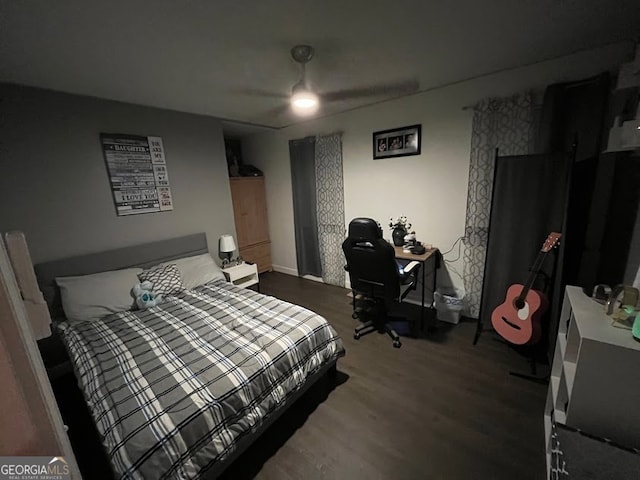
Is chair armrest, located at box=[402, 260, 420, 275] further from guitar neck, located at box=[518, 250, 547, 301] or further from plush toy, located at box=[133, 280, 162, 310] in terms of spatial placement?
plush toy, located at box=[133, 280, 162, 310]

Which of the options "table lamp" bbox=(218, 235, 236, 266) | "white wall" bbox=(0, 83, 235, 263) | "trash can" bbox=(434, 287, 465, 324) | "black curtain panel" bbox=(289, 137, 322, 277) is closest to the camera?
→ "white wall" bbox=(0, 83, 235, 263)

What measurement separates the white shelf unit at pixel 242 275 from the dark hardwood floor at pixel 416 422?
5.34 feet

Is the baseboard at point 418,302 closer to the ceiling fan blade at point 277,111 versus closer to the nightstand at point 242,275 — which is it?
the nightstand at point 242,275

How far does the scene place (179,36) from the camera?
150 centimetres

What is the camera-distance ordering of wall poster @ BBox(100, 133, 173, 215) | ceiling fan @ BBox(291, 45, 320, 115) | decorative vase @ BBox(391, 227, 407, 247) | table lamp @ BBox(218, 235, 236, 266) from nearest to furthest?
ceiling fan @ BBox(291, 45, 320, 115) < wall poster @ BBox(100, 133, 173, 215) < decorative vase @ BBox(391, 227, 407, 247) < table lamp @ BBox(218, 235, 236, 266)

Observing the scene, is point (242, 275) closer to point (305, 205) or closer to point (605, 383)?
point (305, 205)

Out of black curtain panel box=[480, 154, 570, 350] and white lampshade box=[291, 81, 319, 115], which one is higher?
white lampshade box=[291, 81, 319, 115]

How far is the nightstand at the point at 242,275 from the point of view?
3.16 metres

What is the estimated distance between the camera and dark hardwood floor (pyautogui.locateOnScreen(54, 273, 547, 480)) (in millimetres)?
1411

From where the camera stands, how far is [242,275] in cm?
326

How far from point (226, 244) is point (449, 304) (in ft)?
8.82

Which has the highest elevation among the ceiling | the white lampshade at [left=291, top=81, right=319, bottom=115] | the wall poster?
the ceiling

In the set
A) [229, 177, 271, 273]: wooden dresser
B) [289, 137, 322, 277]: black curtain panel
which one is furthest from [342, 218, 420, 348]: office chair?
[229, 177, 271, 273]: wooden dresser

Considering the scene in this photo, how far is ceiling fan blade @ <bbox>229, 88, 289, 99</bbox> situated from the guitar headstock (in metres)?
2.51
